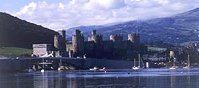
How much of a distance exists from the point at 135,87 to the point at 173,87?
4.51m

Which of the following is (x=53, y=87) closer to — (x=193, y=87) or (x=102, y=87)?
(x=102, y=87)

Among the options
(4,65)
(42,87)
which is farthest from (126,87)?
(4,65)

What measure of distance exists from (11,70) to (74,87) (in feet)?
400

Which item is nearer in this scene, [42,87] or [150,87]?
[150,87]

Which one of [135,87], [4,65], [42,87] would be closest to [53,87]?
[42,87]

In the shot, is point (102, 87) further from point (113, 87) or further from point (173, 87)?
point (173, 87)

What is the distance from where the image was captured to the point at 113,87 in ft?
251

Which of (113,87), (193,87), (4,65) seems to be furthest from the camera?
(4,65)

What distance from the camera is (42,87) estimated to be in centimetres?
8094

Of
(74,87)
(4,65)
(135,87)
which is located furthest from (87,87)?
(4,65)

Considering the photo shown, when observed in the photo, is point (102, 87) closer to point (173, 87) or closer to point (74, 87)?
point (74, 87)

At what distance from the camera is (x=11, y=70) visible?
7869 inches

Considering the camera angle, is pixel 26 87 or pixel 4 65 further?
pixel 4 65

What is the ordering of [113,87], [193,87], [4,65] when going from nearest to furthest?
[193,87] < [113,87] < [4,65]
